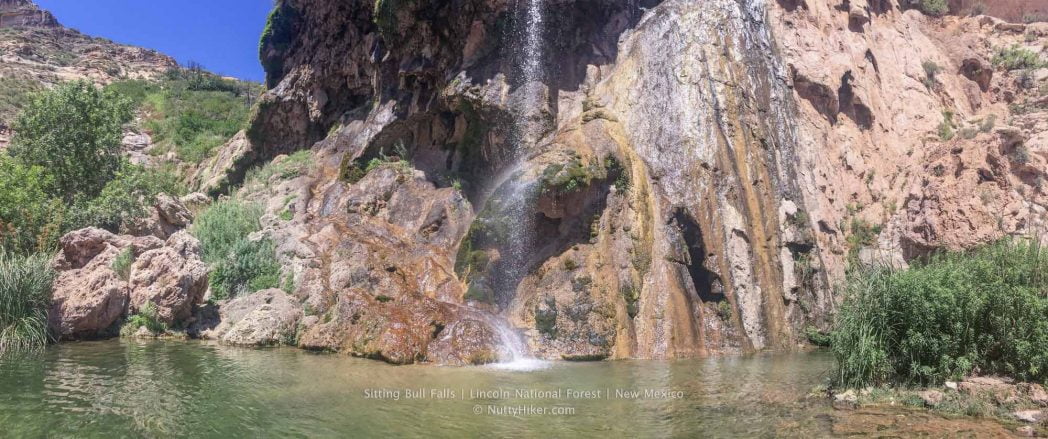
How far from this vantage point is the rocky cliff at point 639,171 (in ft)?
48.1

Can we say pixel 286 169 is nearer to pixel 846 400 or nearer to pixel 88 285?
pixel 88 285

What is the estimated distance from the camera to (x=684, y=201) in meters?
16.2

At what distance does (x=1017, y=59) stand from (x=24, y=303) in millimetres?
34839

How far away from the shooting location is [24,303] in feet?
39.5

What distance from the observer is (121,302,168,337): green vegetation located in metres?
13.7

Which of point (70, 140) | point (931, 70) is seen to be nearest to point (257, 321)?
point (70, 140)

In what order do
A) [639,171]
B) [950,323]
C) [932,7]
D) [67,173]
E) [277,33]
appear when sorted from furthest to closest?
[277,33], [932,7], [67,173], [639,171], [950,323]

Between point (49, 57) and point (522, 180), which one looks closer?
point (522, 180)

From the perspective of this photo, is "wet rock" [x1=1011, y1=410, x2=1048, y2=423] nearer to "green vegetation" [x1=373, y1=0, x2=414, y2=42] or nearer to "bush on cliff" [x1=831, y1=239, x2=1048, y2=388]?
"bush on cliff" [x1=831, y1=239, x2=1048, y2=388]

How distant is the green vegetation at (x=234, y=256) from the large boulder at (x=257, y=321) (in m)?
0.57

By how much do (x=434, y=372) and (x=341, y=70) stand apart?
2208cm

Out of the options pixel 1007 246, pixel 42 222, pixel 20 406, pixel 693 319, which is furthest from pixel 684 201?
pixel 42 222

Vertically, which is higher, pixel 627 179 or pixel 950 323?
pixel 627 179

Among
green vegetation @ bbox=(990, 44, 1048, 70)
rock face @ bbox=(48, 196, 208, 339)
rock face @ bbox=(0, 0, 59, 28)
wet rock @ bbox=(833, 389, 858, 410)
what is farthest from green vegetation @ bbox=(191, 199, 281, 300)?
rock face @ bbox=(0, 0, 59, 28)
